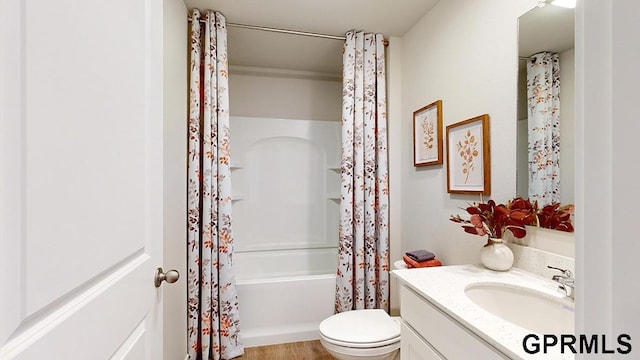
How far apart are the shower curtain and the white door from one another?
106 cm

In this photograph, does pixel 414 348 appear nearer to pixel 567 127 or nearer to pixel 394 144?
pixel 567 127

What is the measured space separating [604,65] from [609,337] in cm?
29

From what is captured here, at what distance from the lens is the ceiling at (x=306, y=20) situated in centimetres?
184

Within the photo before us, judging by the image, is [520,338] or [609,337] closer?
[609,337]

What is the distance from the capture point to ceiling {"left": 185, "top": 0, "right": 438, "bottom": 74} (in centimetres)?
184

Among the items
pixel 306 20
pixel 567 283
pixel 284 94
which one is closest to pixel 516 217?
pixel 567 283

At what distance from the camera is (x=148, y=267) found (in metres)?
0.87

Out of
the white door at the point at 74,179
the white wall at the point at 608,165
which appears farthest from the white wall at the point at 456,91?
the white door at the point at 74,179

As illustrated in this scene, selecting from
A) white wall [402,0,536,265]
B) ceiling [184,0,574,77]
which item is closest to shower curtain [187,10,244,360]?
ceiling [184,0,574,77]

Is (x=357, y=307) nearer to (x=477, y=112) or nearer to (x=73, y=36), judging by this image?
(x=477, y=112)

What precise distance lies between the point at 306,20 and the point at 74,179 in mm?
1920

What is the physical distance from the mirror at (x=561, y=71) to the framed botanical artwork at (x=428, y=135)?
540mm

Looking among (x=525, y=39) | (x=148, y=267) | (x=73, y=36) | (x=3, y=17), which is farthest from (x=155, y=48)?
(x=525, y=39)

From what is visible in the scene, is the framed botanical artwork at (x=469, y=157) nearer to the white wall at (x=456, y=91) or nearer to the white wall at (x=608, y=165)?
the white wall at (x=456, y=91)
